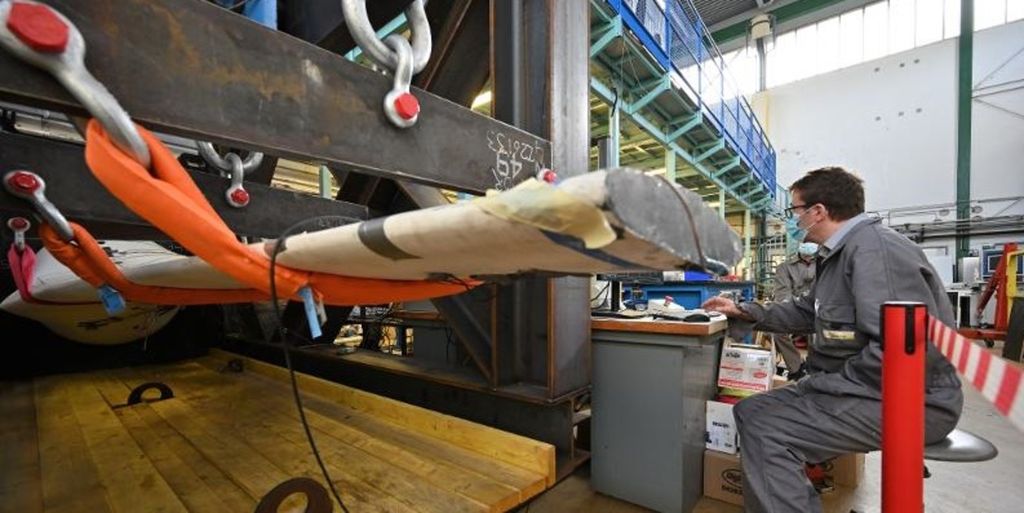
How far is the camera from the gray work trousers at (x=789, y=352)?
422 centimetres

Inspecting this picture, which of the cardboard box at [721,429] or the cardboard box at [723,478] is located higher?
the cardboard box at [721,429]

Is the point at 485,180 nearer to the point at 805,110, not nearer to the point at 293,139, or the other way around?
the point at 293,139

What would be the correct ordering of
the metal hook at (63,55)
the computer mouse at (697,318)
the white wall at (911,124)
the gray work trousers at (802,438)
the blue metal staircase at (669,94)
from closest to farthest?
the metal hook at (63,55) → the gray work trousers at (802,438) → the computer mouse at (697,318) → the blue metal staircase at (669,94) → the white wall at (911,124)

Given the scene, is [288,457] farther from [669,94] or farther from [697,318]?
[669,94]

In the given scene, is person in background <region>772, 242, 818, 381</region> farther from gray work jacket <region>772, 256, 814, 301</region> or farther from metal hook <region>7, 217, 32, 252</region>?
metal hook <region>7, 217, 32, 252</region>

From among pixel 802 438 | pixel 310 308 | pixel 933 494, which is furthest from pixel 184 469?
pixel 933 494

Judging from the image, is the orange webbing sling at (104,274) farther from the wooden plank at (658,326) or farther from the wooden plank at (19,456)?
the wooden plank at (658,326)

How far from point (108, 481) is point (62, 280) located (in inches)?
43.8

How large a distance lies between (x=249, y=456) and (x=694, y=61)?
7860mm

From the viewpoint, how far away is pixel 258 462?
1.70 meters

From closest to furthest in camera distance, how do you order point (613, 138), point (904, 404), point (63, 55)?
point (63, 55) < point (904, 404) < point (613, 138)

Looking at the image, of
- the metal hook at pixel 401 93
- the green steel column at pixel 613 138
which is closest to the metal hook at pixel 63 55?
the metal hook at pixel 401 93

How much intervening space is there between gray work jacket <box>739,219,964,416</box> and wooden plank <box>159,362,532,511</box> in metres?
1.17

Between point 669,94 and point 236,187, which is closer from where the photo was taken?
point 236,187
